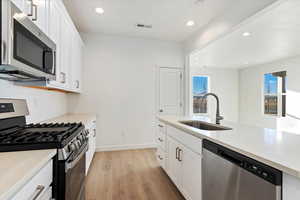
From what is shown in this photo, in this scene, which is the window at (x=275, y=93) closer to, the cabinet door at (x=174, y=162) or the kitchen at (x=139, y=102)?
the kitchen at (x=139, y=102)

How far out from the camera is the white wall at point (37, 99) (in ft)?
5.33

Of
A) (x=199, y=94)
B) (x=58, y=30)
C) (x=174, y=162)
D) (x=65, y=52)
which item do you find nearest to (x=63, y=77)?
(x=65, y=52)

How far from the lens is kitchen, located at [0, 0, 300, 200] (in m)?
1.00

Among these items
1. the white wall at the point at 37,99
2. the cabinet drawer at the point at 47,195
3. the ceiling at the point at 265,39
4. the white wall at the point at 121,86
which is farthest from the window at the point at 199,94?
the cabinet drawer at the point at 47,195

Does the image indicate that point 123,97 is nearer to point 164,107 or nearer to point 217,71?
point 164,107

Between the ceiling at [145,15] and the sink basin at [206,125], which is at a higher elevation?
the ceiling at [145,15]

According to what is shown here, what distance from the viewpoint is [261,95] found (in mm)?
6059

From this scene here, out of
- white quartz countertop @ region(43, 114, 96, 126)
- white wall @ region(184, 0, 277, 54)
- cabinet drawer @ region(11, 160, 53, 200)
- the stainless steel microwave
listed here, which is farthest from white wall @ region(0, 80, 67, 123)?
white wall @ region(184, 0, 277, 54)

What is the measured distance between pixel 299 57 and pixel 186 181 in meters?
5.52

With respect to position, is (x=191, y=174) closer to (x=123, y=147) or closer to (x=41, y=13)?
(x=41, y=13)

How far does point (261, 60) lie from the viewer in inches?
217

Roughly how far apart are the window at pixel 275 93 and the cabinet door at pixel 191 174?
536cm

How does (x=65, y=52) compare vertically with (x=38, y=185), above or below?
above

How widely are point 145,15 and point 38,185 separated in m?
3.01
